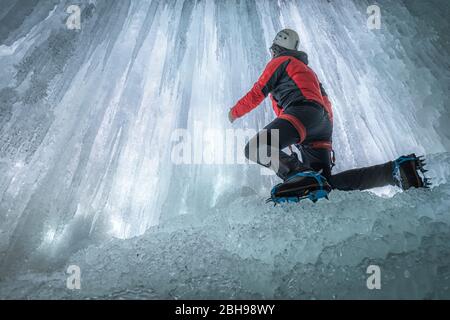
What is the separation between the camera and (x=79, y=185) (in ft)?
17.2

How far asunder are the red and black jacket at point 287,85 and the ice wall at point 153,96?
7.60 feet

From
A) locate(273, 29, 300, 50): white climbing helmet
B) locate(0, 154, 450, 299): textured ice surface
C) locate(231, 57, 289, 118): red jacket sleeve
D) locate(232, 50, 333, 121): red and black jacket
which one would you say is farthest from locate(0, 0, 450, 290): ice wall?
locate(0, 154, 450, 299): textured ice surface

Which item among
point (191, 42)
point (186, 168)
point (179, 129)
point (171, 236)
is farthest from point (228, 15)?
point (171, 236)

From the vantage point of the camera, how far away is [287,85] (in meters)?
2.25

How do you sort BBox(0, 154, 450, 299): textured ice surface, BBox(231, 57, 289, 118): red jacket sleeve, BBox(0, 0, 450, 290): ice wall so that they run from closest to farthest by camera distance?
1. BBox(0, 154, 450, 299): textured ice surface
2. BBox(231, 57, 289, 118): red jacket sleeve
3. BBox(0, 0, 450, 290): ice wall

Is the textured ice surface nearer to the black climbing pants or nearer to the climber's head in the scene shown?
the black climbing pants

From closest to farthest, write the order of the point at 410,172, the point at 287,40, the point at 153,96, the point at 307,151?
1. the point at 410,172
2. the point at 307,151
3. the point at 287,40
4. the point at 153,96

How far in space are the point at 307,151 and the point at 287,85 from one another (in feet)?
1.65

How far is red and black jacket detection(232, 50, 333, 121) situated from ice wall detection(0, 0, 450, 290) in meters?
2.32

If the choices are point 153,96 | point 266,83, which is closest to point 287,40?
point 266,83

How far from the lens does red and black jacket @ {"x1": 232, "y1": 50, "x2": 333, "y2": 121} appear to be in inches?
85.7

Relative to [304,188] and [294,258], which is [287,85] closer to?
[304,188]

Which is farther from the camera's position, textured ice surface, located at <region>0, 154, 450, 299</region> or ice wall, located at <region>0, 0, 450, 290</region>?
ice wall, located at <region>0, 0, 450, 290</region>
